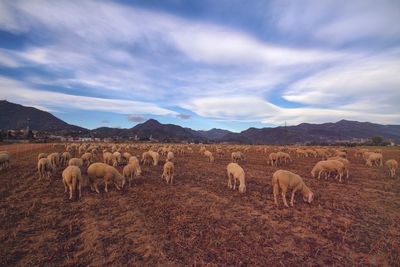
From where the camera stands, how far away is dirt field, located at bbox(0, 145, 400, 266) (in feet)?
20.5

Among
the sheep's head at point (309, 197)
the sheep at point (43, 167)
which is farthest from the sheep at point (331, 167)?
the sheep at point (43, 167)

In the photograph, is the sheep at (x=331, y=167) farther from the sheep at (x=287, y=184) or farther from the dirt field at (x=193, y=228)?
the sheep at (x=287, y=184)

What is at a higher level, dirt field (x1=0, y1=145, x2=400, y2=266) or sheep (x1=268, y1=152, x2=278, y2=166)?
sheep (x1=268, y1=152, x2=278, y2=166)

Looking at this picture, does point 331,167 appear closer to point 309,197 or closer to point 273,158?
point 309,197

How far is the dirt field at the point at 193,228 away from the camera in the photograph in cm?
624

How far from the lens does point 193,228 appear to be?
26.5 feet

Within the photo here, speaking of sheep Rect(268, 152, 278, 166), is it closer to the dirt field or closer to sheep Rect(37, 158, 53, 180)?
the dirt field

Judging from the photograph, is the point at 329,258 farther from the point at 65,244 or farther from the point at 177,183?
the point at 177,183

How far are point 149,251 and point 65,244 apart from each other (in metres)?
2.85

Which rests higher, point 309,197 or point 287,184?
point 287,184

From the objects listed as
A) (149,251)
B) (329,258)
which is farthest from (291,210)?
(149,251)

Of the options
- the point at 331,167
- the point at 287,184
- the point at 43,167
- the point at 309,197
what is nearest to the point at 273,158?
the point at 331,167

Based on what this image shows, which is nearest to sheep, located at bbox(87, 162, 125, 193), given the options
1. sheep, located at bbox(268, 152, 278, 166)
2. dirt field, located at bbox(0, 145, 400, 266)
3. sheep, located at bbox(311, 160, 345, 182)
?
dirt field, located at bbox(0, 145, 400, 266)

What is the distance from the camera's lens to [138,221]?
8.70 metres
